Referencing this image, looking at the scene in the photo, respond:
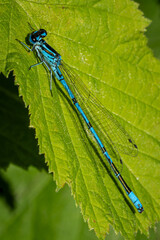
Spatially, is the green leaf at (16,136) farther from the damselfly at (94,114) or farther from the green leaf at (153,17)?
the green leaf at (153,17)

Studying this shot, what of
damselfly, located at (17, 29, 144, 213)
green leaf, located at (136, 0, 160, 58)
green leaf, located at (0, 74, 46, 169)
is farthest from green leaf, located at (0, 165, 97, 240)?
green leaf, located at (136, 0, 160, 58)

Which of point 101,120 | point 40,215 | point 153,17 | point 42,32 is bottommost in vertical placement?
point 40,215

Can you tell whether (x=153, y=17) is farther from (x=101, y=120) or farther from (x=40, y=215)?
(x=40, y=215)

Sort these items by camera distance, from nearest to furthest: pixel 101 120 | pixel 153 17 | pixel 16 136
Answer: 1. pixel 101 120
2. pixel 16 136
3. pixel 153 17

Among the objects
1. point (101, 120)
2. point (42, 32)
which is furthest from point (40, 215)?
point (42, 32)

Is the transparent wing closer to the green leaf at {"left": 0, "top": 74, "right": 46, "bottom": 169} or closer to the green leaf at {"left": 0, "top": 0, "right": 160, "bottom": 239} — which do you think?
the green leaf at {"left": 0, "top": 0, "right": 160, "bottom": 239}

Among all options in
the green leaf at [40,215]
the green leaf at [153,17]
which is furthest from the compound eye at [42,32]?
the green leaf at [153,17]
